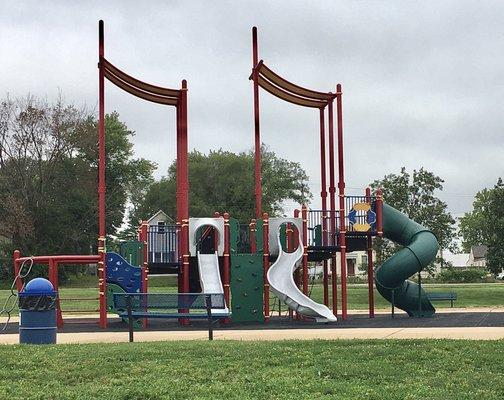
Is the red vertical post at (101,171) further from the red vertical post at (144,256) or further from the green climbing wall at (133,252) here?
the red vertical post at (144,256)

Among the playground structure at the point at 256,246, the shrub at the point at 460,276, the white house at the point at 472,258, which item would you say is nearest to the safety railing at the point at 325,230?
the playground structure at the point at 256,246

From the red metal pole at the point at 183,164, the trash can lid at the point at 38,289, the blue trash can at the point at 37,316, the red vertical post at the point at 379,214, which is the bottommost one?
the blue trash can at the point at 37,316

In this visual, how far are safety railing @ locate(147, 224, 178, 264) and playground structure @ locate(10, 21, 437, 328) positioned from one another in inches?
1.0

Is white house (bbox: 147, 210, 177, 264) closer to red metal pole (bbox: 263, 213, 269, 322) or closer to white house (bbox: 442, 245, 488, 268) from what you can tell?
red metal pole (bbox: 263, 213, 269, 322)

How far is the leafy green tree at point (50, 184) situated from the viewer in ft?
193

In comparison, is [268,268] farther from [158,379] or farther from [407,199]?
[407,199]

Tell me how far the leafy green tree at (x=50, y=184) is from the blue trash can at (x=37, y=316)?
149 ft

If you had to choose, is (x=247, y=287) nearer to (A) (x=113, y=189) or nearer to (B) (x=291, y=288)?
(B) (x=291, y=288)

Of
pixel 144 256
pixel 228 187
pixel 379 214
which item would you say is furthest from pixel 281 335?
pixel 228 187

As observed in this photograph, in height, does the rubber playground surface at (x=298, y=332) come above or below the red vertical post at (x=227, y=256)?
below

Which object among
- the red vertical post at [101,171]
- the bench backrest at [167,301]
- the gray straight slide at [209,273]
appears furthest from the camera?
the red vertical post at [101,171]

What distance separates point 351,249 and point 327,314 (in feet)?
14.5

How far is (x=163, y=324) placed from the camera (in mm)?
21953

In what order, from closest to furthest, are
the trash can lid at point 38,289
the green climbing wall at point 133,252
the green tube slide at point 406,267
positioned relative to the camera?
the trash can lid at point 38,289, the green climbing wall at point 133,252, the green tube slide at point 406,267
